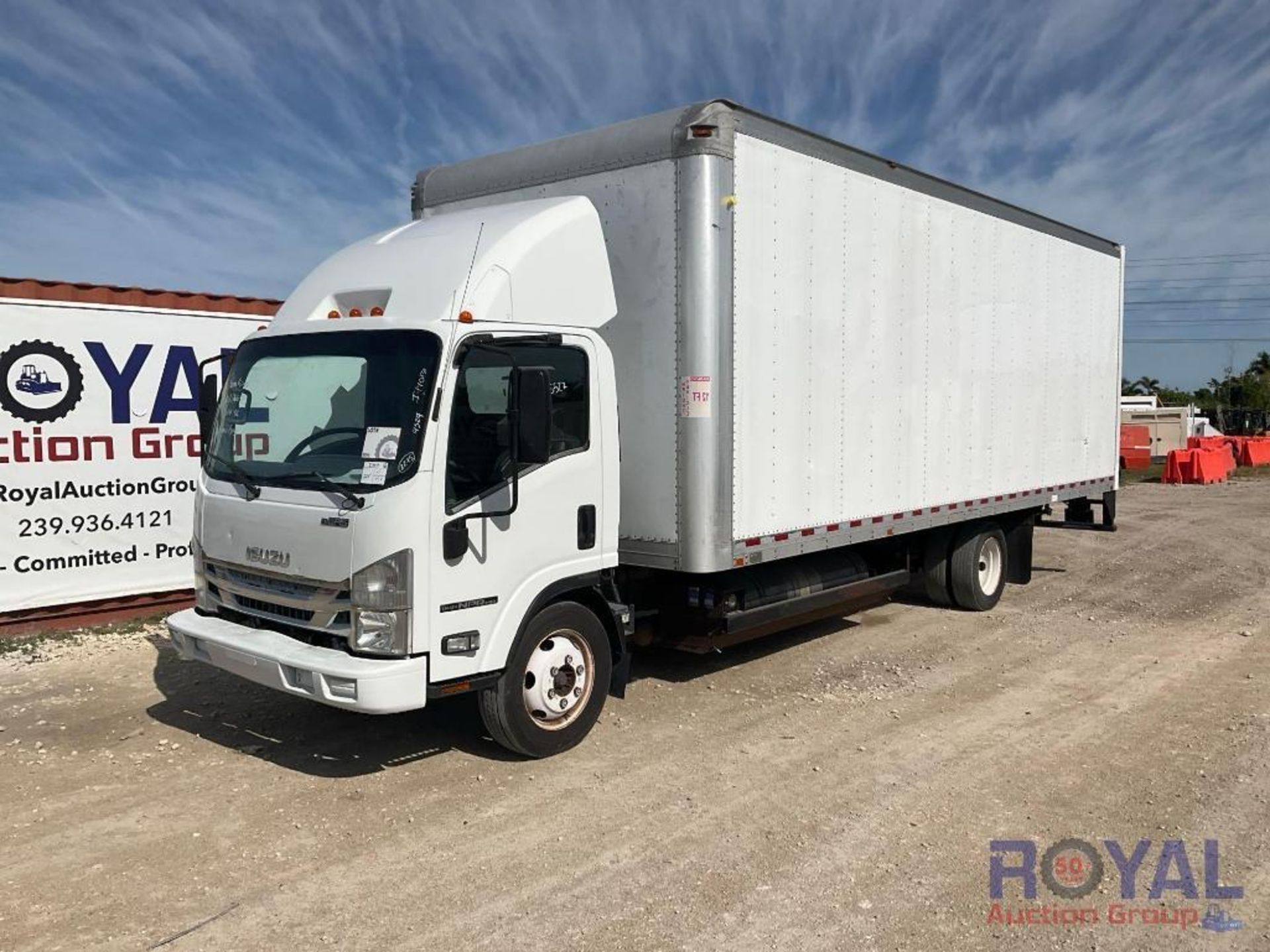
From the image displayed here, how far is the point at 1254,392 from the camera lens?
66188mm

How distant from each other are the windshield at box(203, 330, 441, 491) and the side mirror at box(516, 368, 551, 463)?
0.44 metres

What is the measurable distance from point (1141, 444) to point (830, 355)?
3119 centimetres

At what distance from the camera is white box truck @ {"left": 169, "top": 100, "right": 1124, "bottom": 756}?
517cm

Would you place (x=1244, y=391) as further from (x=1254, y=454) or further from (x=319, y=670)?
(x=319, y=670)

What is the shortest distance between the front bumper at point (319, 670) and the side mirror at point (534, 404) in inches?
48.6

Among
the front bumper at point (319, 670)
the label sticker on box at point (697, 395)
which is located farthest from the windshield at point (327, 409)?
the label sticker on box at point (697, 395)

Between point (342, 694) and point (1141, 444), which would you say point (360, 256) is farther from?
point (1141, 444)

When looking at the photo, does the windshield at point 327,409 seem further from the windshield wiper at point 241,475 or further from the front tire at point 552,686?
the front tire at point 552,686

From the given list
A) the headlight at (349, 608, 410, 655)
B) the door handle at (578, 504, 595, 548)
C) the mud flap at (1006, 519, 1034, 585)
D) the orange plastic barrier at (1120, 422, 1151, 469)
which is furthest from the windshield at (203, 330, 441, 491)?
the orange plastic barrier at (1120, 422, 1151, 469)

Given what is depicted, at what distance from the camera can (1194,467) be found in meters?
27.6

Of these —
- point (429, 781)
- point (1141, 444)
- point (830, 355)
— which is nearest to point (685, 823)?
point (429, 781)

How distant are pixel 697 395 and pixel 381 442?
6.42ft

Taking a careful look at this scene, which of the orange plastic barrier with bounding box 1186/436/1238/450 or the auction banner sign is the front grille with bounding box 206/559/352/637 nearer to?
the auction banner sign

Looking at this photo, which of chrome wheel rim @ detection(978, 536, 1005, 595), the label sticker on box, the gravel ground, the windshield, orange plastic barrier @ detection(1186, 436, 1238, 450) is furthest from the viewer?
orange plastic barrier @ detection(1186, 436, 1238, 450)
